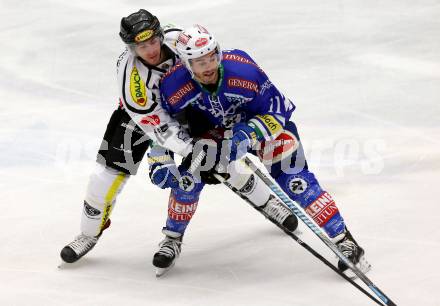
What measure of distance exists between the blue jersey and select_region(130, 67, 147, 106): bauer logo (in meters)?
0.09

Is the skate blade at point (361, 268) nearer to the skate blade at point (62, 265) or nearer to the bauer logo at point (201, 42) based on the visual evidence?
the bauer logo at point (201, 42)

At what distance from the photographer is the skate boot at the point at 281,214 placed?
4555 mm

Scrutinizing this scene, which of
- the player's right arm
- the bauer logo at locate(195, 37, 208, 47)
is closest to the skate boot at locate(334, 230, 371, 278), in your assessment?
the player's right arm

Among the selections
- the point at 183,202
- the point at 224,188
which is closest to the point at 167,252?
the point at 183,202

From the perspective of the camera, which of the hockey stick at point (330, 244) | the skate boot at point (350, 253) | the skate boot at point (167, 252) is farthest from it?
the skate boot at point (167, 252)

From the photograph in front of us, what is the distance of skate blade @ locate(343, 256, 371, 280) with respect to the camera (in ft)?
12.6

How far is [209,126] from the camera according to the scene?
4.00 metres

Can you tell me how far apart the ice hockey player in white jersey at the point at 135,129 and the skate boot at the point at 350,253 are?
68 cm

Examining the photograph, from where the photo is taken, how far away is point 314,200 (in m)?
3.82

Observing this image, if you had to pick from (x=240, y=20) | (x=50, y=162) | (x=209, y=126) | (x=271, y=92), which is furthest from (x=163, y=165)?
(x=240, y=20)

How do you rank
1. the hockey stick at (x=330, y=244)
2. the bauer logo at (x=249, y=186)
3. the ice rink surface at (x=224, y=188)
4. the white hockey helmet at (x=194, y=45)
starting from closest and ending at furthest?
the hockey stick at (x=330, y=244)
the white hockey helmet at (x=194, y=45)
the ice rink surface at (x=224, y=188)
the bauer logo at (x=249, y=186)

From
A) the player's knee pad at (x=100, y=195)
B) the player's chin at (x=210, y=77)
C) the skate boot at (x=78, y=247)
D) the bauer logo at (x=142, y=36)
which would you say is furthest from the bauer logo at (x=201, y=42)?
the skate boot at (x=78, y=247)

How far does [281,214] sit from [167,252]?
2.55 feet

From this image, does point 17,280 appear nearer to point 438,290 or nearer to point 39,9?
point 438,290
